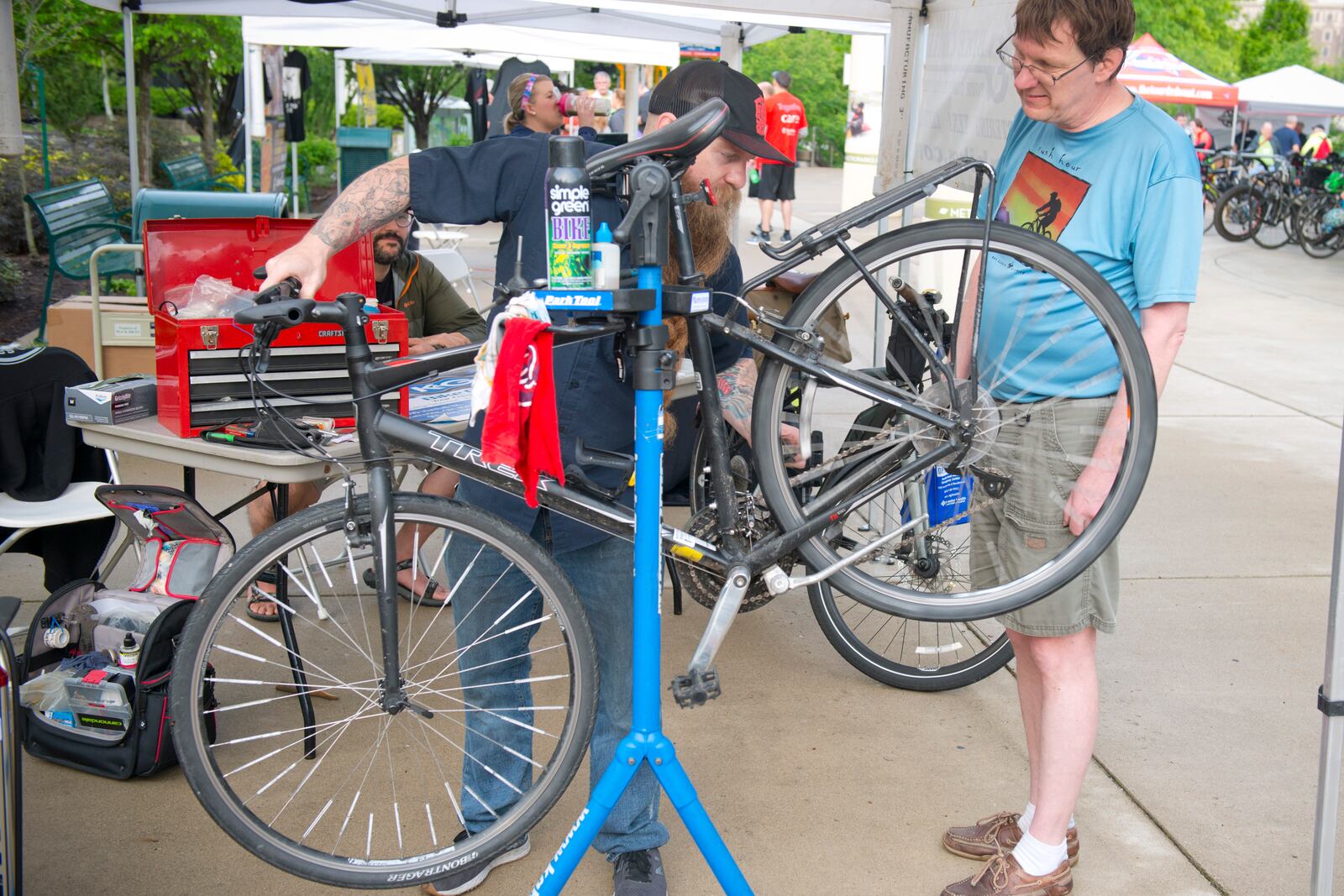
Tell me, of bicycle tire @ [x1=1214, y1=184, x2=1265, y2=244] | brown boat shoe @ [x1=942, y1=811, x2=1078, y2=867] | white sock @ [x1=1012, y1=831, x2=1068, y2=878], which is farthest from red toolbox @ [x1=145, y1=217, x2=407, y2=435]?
bicycle tire @ [x1=1214, y1=184, x2=1265, y2=244]

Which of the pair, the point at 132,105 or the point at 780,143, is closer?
the point at 132,105

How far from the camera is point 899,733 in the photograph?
3621 mm

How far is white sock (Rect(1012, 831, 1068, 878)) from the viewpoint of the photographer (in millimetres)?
2770

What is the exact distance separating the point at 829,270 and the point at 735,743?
1761mm

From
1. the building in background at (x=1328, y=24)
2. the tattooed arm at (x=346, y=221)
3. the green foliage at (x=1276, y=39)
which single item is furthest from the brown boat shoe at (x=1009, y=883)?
the building in background at (x=1328, y=24)

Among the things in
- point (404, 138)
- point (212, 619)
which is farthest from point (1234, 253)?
point (212, 619)

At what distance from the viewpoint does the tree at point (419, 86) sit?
26.0 m

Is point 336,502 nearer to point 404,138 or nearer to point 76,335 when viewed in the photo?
point 76,335

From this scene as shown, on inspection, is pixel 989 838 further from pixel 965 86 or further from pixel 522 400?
pixel 965 86

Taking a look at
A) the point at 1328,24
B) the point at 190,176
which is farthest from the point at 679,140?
the point at 1328,24

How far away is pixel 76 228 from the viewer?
7707 millimetres

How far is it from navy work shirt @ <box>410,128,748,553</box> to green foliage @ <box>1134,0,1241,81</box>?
30.4 metres

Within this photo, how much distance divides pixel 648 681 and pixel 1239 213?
58.9ft

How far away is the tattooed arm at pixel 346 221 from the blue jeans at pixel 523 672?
698 mm
